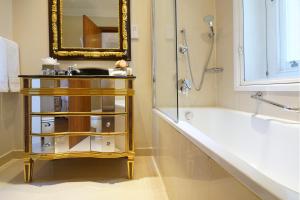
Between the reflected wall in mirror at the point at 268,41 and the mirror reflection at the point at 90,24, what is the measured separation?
1086 mm

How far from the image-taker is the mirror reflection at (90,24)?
7.55 feet

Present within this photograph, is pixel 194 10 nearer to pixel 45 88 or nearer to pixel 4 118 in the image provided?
pixel 45 88

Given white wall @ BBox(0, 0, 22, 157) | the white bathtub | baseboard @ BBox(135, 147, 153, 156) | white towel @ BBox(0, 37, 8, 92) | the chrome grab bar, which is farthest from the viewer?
baseboard @ BBox(135, 147, 153, 156)

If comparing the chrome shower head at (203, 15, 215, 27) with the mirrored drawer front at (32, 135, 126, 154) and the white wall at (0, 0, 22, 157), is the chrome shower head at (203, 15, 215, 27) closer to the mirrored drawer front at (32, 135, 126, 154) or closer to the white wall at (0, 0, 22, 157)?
the mirrored drawer front at (32, 135, 126, 154)

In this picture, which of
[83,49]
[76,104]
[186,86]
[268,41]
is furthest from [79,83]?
[268,41]

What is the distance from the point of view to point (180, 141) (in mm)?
1084

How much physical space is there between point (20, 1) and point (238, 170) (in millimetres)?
2479

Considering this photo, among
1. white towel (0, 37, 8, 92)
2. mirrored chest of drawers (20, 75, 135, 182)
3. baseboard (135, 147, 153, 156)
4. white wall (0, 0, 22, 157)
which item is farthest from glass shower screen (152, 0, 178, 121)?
white wall (0, 0, 22, 157)

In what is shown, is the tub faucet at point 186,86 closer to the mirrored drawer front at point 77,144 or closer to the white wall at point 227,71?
the white wall at point 227,71

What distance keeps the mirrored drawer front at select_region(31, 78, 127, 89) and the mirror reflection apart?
24.2 inches

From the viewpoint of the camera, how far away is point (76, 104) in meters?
1.80

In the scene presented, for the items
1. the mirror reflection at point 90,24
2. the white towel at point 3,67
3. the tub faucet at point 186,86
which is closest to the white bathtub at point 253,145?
the tub faucet at point 186,86

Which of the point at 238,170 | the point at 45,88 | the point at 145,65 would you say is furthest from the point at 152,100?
the point at 238,170

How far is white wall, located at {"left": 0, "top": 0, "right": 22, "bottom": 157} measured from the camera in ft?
7.08
